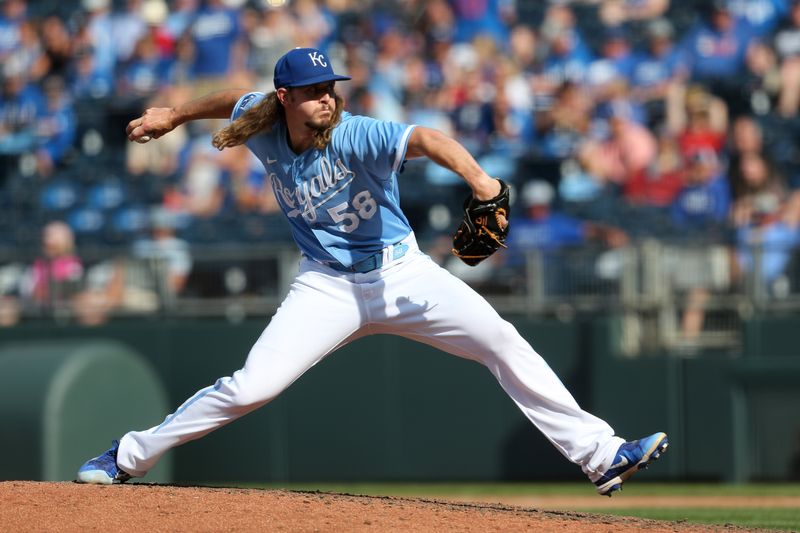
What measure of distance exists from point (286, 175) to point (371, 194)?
1.22 ft

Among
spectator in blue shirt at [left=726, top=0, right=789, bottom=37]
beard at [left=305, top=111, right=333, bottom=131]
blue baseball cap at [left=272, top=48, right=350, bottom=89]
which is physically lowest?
beard at [left=305, top=111, right=333, bottom=131]

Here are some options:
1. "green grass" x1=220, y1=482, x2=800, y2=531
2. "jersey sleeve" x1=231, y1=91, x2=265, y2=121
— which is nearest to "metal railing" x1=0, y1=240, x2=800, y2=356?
"green grass" x1=220, y1=482, x2=800, y2=531

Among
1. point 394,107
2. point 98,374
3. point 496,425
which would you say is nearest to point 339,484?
point 496,425

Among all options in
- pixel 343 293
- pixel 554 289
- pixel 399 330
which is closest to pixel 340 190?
pixel 343 293

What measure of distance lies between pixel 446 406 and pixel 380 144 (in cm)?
549

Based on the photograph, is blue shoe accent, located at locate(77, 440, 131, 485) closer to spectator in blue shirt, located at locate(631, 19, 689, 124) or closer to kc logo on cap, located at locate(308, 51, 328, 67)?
kc logo on cap, located at locate(308, 51, 328, 67)

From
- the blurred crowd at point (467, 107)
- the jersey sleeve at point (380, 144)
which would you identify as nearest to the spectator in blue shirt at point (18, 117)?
the blurred crowd at point (467, 107)

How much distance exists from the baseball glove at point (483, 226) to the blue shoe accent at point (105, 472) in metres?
1.88

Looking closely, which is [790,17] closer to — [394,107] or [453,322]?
[394,107]

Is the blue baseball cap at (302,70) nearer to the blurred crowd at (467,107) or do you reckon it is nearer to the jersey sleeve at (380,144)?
the jersey sleeve at (380,144)

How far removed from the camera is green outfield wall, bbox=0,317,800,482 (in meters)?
9.84

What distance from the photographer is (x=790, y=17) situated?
38.2ft

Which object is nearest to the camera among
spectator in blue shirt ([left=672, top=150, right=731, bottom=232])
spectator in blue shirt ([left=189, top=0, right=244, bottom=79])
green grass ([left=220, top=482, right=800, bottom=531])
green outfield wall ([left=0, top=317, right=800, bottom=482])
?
green grass ([left=220, top=482, right=800, bottom=531])

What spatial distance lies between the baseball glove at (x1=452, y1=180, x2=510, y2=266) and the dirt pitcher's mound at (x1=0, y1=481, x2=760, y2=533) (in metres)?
1.09
